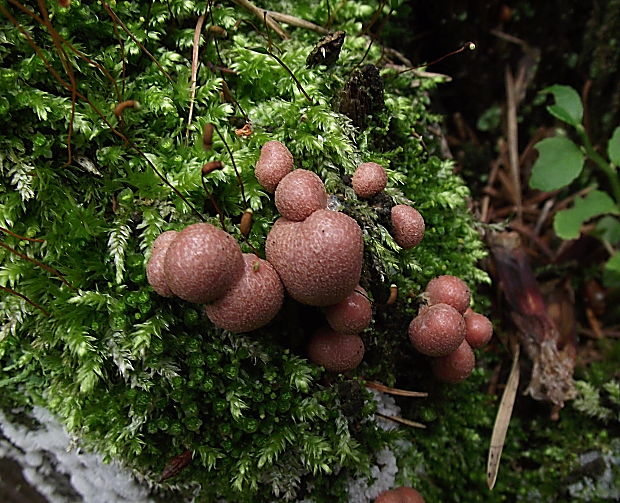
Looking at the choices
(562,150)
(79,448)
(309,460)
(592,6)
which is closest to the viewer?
(309,460)

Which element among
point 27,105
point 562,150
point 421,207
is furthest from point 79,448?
point 562,150

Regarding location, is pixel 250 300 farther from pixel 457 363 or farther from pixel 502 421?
pixel 502 421

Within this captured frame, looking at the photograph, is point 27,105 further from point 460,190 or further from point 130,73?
point 460,190

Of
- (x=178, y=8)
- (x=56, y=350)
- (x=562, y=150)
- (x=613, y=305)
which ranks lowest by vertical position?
(x=613, y=305)

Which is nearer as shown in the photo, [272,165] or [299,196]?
[299,196]

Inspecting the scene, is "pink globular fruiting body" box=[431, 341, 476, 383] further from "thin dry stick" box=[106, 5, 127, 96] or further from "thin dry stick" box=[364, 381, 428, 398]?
"thin dry stick" box=[106, 5, 127, 96]

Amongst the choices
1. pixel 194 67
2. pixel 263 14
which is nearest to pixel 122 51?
pixel 194 67

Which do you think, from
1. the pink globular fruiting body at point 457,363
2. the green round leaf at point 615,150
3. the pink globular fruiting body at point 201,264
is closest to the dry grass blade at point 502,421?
the pink globular fruiting body at point 457,363

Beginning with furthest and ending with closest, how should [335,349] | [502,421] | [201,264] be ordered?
[502,421], [335,349], [201,264]
